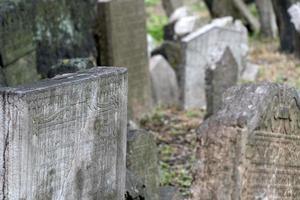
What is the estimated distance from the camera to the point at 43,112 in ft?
14.4

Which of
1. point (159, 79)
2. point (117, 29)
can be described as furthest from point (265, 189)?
point (159, 79)

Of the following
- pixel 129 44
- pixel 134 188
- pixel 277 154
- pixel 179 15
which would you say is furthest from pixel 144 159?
pixel 179 15

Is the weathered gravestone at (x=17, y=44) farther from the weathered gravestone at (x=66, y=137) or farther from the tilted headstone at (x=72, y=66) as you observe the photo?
the weathered gravestone at (x=66, y=137)

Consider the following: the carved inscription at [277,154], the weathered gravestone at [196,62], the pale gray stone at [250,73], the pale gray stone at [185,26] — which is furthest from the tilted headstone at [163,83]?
the carved inscription at [277,154]

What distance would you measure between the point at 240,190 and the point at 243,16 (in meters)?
10.8

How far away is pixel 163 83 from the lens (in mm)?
10023

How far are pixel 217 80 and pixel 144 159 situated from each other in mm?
2831

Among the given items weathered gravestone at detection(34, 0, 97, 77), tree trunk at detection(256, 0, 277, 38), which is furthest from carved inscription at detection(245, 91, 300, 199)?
tree trunk at detection(256, 0, 277, 38)

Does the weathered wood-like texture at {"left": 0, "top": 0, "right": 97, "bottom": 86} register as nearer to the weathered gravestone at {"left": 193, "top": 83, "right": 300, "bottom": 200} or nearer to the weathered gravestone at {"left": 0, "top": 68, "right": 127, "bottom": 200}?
the weathered gravestone at {"left": 0, "top": 68, "right": 127, "bottom": 200}

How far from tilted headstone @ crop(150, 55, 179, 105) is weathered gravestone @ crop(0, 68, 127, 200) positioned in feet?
16.1

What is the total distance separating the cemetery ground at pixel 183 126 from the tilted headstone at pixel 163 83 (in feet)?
0.78

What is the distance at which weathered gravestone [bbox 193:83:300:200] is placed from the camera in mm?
4012

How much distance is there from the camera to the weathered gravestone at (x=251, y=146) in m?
4.01

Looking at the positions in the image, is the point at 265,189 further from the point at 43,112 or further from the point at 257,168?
the point at 43,112
